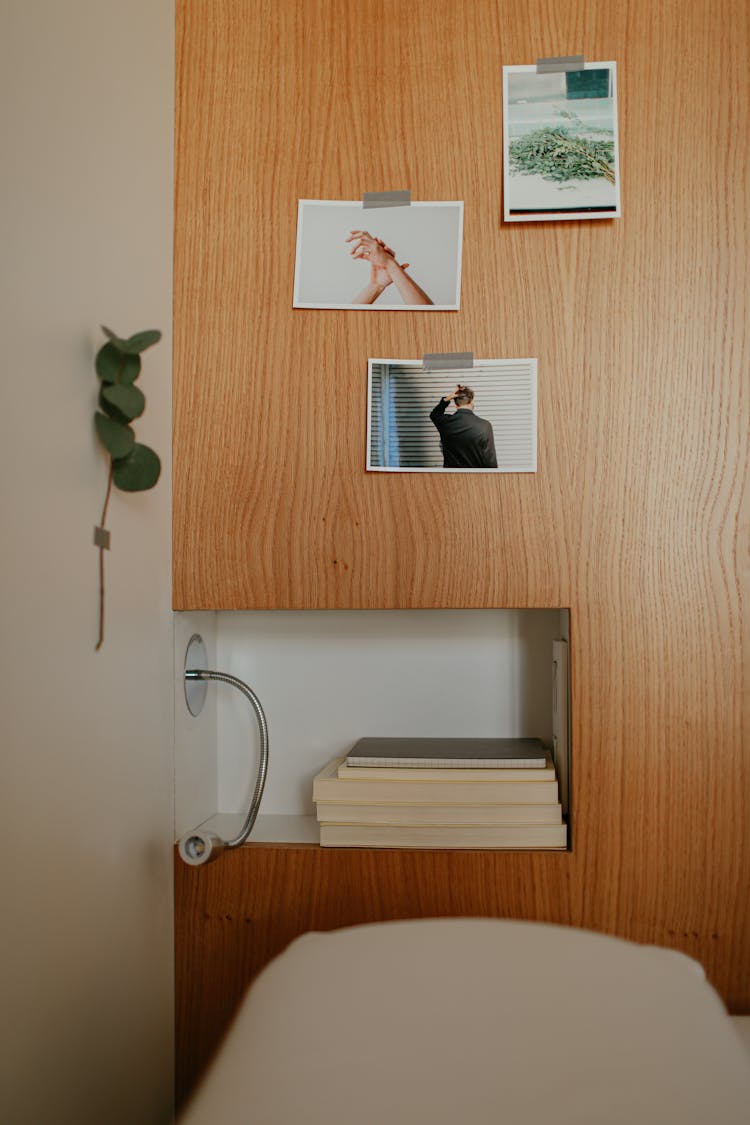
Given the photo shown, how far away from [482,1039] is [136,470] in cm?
74

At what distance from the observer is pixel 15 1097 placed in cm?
84

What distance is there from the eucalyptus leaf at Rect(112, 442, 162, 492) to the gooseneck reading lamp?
0.39 m

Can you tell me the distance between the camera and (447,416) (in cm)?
128

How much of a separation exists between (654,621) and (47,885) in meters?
0.85

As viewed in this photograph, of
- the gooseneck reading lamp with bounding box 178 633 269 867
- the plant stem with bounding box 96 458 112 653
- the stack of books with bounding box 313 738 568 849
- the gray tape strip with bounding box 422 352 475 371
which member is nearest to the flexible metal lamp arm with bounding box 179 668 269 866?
the gooseneck reading lamp with bounding box 178 633 269 867

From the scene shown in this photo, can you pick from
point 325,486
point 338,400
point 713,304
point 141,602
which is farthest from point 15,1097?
point 713,304

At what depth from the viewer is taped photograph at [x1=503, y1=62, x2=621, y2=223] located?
49.7 inches

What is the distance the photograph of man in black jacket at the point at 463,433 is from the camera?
4.17 feet

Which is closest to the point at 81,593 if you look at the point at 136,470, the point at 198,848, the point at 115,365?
the point at 136,470

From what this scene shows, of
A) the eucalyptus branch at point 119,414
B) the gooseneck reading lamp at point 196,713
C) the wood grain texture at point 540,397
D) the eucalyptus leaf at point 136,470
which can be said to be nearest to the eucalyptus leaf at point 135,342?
the eucalyptus branch at point 119,414

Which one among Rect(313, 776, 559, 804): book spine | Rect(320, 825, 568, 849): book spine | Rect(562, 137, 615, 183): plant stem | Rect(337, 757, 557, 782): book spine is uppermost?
Rect(562, 137, 615, 183): plant stem

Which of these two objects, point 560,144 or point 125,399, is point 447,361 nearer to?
point 560,144

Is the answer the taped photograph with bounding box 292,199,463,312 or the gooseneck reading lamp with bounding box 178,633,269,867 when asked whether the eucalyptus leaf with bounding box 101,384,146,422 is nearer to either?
the taped photograph with bounding box 292,199,463,312

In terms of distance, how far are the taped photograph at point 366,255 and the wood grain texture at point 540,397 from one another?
3cm
